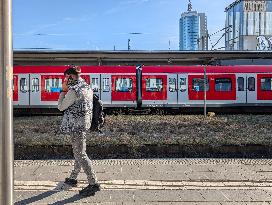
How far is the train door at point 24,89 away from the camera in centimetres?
2247

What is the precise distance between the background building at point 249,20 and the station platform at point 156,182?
36.6m

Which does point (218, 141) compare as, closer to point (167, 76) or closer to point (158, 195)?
point (158, 195)

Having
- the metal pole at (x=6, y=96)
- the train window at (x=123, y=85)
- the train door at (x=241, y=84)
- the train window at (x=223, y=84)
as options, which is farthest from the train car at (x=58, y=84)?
the metal pole at (x=6, y=96)

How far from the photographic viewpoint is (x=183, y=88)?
72.9 ft

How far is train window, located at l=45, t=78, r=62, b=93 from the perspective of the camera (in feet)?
73.2

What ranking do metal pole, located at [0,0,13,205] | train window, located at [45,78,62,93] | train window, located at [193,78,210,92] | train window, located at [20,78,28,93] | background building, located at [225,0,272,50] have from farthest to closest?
background building, located at [225,0,272,50], train window, located at [20,78,28,93], train window, located at [45,78,62,93], train window, located at [193,78,210,92], metal pole, located at [0,0,13,205]

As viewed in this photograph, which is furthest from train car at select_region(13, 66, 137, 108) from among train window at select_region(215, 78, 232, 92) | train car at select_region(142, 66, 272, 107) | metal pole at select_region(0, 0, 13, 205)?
metal pole at select_region(0, 0, 13, 205)

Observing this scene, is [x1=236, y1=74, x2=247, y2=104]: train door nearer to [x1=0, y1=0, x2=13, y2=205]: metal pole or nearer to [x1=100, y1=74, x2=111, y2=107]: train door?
[x1=100, y1=74, x2=111, y2=107]: train door

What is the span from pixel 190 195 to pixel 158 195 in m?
0.45

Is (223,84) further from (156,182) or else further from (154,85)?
(156,182)

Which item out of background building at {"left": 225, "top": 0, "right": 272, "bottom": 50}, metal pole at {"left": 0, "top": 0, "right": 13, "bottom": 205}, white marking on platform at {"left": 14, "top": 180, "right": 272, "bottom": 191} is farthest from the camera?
background building at {"left": 225, "top": 0, "right": 272, "bottom": 50}

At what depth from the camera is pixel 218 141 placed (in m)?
9.45

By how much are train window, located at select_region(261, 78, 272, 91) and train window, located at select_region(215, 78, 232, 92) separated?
71.4 inches

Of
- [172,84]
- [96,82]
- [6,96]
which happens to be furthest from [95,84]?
[6,96]
